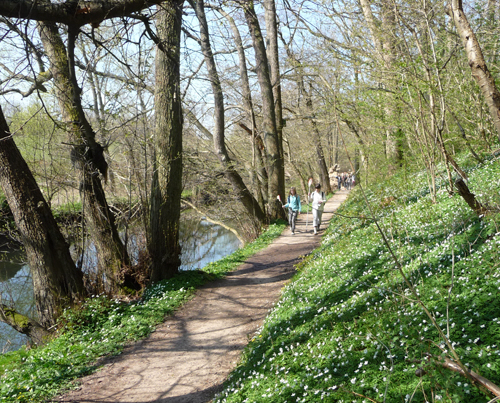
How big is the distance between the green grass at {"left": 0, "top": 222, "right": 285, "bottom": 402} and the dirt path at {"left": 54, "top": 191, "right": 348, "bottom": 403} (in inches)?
12.3

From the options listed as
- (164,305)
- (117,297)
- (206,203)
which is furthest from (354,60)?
(206,203)

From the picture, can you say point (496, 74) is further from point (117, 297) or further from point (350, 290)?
point (117, 297)

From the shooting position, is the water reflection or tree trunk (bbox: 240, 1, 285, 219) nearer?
the water reflection

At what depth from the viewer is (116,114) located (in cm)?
955

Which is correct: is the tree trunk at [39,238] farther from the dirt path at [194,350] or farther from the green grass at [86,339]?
the dirt path at [194,350]

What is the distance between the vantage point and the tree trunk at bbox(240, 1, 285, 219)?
18.8 m

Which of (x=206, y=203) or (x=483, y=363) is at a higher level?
(x=206, y=203)

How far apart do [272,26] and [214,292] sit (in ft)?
47.2

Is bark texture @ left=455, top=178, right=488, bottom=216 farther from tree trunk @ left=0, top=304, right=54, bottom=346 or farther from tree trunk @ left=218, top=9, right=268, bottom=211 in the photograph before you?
tree trunk @ left=218, top=9, right=268, bottom=211

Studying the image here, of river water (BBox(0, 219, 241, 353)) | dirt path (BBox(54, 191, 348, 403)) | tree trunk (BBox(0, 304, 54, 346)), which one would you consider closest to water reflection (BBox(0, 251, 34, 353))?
river water (BBox(0, 219, 241, 353))

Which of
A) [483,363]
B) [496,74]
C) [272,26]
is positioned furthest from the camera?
[272,26]

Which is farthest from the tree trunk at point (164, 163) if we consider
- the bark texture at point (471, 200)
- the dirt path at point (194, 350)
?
the bark texture at point (471, 200)

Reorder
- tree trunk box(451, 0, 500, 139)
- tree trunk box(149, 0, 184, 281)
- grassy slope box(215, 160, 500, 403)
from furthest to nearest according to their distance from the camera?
tree trunk box(149, 0, 184, 281)
tree trunk box(451, 0, 500, 139)
grassy slope box(215, 160, 500, 403)

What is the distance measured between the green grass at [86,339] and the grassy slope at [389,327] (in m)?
2.81
